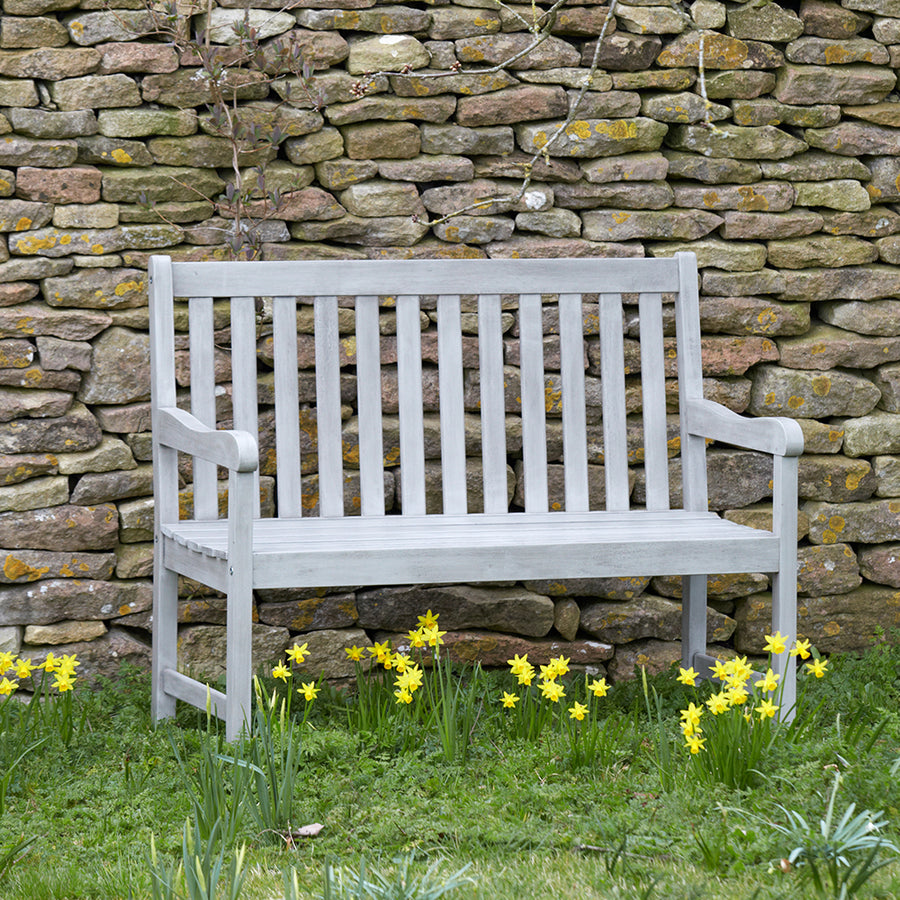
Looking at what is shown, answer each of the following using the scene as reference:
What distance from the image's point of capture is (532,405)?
9.32 feet

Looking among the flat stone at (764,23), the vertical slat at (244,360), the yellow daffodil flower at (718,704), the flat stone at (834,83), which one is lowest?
the yellow daffodil flower at (718,704)

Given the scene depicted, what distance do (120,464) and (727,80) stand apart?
6.77 ft

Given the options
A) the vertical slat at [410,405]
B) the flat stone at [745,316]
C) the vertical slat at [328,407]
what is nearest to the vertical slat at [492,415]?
the vertical slat at [410,405]

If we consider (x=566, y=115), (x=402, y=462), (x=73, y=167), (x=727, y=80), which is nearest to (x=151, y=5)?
(x=73, y=167)

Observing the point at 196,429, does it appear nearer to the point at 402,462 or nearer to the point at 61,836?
the point at 402,462

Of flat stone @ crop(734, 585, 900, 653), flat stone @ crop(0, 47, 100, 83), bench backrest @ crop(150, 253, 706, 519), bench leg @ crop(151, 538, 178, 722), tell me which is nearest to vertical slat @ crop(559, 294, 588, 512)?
bench backrest @ crop(150, 253, 706, 519)

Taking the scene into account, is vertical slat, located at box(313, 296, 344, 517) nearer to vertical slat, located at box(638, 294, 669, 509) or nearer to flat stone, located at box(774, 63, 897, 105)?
vertical slat, located at box(638, 294, 669, 509)

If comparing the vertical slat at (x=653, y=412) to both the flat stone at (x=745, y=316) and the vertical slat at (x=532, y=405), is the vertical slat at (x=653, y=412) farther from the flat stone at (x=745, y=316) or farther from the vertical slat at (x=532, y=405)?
the flat stone at (x=745, y=316)

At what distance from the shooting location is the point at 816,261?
3.30 meters

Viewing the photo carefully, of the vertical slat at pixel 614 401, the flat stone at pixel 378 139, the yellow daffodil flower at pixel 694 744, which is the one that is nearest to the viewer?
the yellow daffodil flower at pixel 694 744

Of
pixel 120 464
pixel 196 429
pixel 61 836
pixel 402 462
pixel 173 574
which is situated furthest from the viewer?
pixel 120 464

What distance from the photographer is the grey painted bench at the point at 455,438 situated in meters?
2.40

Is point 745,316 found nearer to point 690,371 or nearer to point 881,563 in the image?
point 690,371

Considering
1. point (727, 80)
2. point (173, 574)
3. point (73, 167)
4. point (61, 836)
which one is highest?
point (727, 80)
